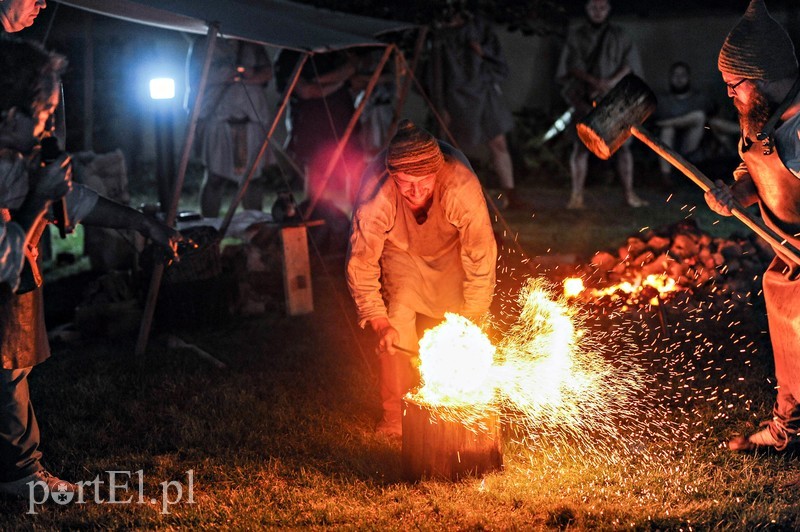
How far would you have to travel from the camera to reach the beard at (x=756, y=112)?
14.2ft

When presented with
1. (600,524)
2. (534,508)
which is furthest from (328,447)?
(600,524)

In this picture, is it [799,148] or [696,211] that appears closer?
[799,148]

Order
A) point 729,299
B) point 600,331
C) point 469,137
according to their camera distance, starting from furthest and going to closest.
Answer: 1. point 469,137
2. point 729,299
3. point 600,331

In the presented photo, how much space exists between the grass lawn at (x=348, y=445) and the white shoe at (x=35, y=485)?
0.21 ft

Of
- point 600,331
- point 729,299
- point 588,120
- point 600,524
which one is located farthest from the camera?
point 729,299

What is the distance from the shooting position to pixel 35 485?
4469mm

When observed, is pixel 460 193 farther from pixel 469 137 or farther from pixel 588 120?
pixel 469 137

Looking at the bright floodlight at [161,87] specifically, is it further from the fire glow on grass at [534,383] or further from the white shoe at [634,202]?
the white shoe at [634,202]

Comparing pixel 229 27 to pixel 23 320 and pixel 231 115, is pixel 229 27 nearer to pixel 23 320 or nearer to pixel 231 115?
pixel 231 115

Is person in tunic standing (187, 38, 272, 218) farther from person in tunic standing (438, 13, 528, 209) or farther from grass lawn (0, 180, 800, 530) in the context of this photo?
grass lawn (0, 180, 800, 530)

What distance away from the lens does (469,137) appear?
1132cm

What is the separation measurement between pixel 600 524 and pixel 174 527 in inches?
77.3

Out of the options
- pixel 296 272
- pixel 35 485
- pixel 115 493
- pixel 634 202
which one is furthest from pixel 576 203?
pixel 35 485

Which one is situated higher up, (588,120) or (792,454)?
(588,120)
